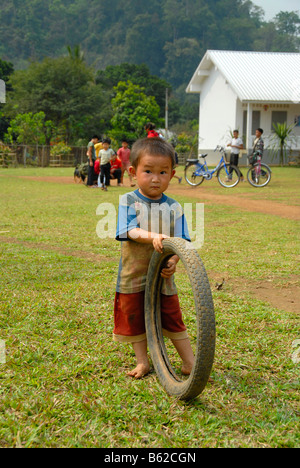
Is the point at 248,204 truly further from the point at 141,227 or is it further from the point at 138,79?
the point at 138,79

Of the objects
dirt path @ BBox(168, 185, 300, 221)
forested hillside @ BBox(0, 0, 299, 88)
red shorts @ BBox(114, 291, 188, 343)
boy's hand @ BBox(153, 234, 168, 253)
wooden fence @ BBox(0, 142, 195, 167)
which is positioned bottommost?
red shorts @ BBox(114, 291, 188, 343)

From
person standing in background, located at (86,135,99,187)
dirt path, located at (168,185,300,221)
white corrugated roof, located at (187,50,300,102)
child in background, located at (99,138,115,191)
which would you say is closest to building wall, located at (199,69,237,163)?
white corrugated roof, located at (187,50,300,102)

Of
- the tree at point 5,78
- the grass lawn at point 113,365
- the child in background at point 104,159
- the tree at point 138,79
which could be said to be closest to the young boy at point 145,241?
the grass lawn at point 113,365

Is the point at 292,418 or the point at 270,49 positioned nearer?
the point at 292,418

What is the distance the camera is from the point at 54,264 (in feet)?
17.7

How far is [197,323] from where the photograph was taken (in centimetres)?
243

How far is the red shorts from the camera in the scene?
2.98 metres

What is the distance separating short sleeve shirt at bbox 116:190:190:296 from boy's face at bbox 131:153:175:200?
3.2 inches

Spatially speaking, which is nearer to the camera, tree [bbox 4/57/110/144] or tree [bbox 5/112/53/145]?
tree [bbox 5/112/53/145]

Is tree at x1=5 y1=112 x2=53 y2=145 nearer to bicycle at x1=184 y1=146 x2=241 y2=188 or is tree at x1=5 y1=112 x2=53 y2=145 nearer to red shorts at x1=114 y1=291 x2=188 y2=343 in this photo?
bicycle at x1=184 y1=146 x2=241 y2=188

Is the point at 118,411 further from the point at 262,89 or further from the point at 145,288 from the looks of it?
the point at 262,89

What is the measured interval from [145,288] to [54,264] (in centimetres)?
258

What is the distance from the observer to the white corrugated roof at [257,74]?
87.7ft

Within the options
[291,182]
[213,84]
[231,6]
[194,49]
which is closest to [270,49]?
[194,49]
